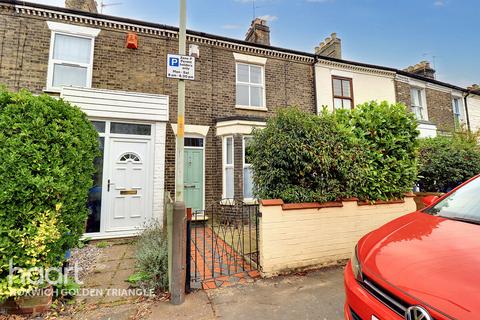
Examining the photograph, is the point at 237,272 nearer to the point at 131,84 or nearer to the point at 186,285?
the point at 186,285

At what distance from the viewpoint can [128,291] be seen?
137 inches

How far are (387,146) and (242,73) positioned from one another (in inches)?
229

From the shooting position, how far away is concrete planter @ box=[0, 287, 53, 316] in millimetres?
2832

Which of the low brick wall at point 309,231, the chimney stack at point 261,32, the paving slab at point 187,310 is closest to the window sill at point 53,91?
the paving slab at point 187,310

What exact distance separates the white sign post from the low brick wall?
241 cm

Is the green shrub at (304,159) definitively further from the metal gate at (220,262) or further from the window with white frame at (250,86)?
the window with white frame at (250,86)

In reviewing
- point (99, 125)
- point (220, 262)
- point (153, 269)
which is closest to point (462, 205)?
point (220, 262)

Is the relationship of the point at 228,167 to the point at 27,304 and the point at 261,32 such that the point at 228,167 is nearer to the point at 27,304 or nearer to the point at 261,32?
the point at 27,304

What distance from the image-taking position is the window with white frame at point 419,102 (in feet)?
39.7

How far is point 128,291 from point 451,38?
51.8 ft

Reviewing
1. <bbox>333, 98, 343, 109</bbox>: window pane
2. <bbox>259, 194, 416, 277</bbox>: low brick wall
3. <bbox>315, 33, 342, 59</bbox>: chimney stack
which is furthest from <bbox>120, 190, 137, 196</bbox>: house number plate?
<bbox>315, 33, 342, 59</bbox>: chimney stack

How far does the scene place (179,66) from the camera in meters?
3.53

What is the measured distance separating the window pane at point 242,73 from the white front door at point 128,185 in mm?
4307

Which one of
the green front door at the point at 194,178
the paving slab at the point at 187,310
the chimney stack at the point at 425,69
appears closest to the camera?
the paving slab at the point at 187,310
